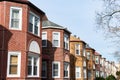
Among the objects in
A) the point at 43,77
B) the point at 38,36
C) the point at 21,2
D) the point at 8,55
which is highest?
the point at 21,2

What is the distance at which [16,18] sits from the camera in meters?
24.0

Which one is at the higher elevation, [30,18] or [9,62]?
[30,18]

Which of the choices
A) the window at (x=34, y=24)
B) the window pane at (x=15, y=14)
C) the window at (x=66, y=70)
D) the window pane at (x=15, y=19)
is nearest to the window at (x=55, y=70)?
the window at (x=66, y=70)

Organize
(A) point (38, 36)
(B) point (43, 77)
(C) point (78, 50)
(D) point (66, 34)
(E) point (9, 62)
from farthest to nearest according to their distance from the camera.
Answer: (C) point (78, 50)
(D) point (66, 34)
(B) point (43, 77)
(A) point (38, 36)
(E) point (9, 62)

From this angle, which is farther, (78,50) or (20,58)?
(78,50)

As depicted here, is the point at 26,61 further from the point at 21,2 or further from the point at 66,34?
the point at 66,34

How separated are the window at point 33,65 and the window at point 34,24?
2381 millimetres

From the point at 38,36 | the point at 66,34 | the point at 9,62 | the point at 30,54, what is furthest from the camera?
the point at 66,34

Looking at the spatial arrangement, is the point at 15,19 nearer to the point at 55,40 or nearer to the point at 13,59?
the point at 13,59

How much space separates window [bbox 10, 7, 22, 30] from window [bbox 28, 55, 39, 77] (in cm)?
300

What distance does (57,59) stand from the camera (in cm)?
3575

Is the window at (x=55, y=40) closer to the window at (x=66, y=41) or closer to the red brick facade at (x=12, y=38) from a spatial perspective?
the window at (x=66, y=41)

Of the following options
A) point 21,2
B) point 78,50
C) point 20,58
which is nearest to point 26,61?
point 20,58

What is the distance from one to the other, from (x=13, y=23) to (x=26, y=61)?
345 centimetres
